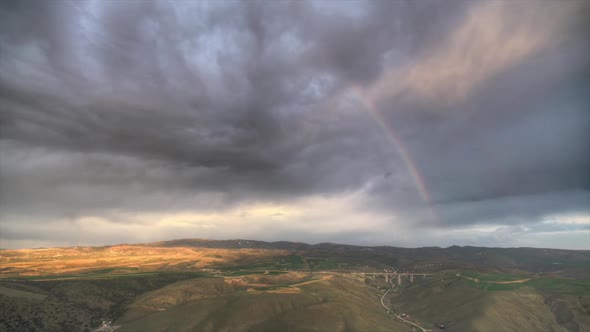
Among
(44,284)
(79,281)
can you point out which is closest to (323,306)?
(79,281)

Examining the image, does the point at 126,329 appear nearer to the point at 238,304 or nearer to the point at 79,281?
the point at 238,304

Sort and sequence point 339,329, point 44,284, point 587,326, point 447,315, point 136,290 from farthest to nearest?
1. point 136,290
2. point 44,284
3. point 447,315
4. point 587,326
5. point 339,329

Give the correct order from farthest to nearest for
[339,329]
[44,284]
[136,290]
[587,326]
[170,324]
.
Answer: [136,290] → [44,284] → [587,326] → [170,324] → [339,329]

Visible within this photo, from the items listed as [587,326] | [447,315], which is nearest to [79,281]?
[447,315]

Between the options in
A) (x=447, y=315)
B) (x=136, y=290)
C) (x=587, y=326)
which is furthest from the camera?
(x=136, y=290)

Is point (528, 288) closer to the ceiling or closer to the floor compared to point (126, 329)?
closer to the ceiling

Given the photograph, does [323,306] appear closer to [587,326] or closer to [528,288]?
[587,326]

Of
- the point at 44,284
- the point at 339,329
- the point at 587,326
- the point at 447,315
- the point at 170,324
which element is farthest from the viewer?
the point at 44,284

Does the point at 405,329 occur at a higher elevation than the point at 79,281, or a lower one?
lower

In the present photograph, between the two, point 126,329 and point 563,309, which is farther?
point 563,309
